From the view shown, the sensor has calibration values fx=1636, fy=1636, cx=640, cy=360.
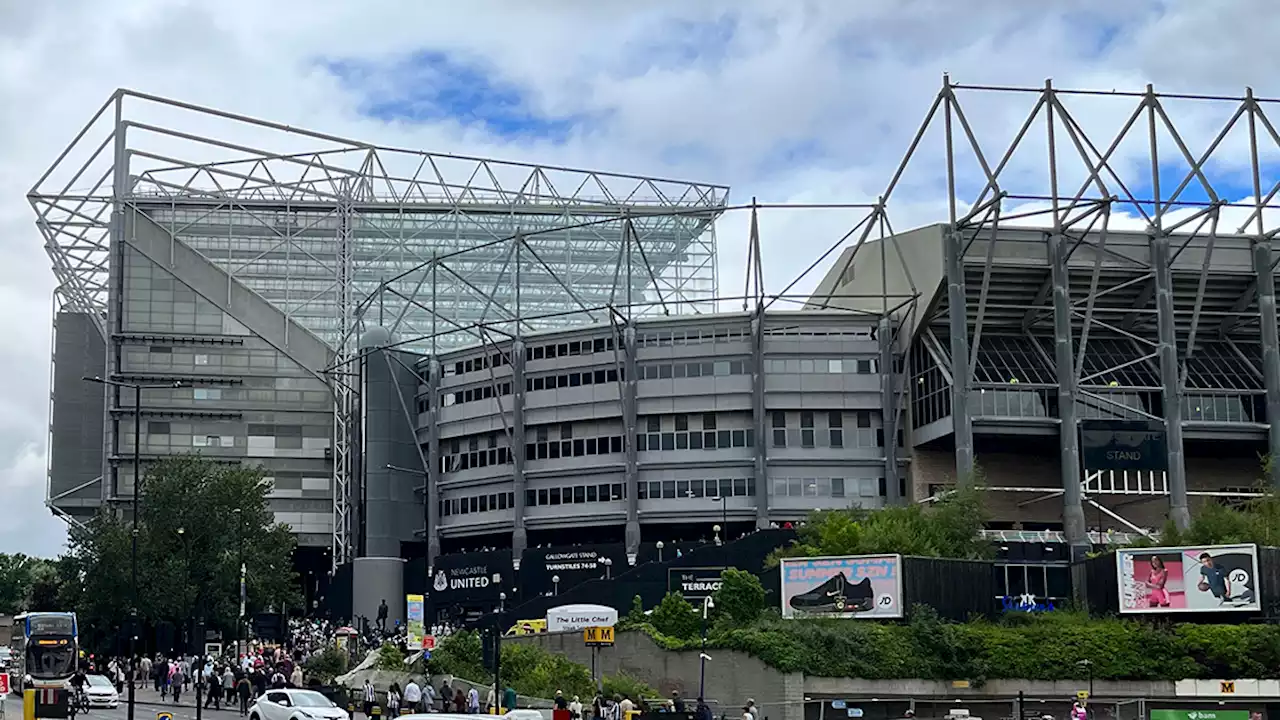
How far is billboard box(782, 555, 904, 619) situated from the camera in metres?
67.4

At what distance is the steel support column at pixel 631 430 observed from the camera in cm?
10475

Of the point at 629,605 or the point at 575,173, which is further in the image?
the point at 575,173

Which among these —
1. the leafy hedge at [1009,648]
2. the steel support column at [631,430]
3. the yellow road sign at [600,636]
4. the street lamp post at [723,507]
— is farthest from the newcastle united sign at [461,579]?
the yellow road sign at [600,636]

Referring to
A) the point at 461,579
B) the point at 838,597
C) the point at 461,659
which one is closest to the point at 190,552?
the point at 461,579

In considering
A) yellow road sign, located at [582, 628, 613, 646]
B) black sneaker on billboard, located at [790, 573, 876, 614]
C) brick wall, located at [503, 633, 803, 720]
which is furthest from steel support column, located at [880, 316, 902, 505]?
yellow road sign, located at [582, 628, 613, 646]

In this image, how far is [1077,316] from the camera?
328ft

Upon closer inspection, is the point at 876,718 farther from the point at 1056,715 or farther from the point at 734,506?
the point at 734,506

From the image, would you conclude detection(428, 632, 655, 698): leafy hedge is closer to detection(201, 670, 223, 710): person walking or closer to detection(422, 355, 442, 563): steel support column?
detection(201, 670, 223, 710): person walking

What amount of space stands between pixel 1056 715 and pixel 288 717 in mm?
30721

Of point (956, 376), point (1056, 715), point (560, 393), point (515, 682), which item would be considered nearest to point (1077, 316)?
point (956, 376)

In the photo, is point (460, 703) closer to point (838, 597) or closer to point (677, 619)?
point (677, 619)

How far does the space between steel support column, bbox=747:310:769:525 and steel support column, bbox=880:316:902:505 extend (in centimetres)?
35

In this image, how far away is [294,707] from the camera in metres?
45.3

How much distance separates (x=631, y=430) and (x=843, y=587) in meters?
38.6
